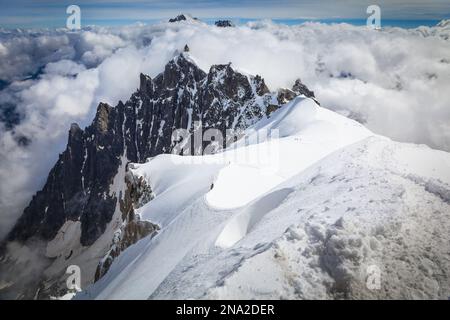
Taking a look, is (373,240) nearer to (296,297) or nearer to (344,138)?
(296,297)

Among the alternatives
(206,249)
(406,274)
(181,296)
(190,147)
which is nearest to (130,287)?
(206,249)

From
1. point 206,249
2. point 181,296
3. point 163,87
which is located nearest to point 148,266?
point 206,249

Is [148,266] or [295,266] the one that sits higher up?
[295,266]

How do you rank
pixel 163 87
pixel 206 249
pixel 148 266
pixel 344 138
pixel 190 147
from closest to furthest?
pixel 206 249 < pixel 148 266 < pixel 344 138 < pixel 190 147 < pixel 163 87

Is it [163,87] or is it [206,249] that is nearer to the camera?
[206,249]

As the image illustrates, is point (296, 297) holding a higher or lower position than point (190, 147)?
higher

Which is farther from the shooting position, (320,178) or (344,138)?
(344,138)

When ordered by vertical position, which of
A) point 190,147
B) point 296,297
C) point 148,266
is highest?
point 296,297
